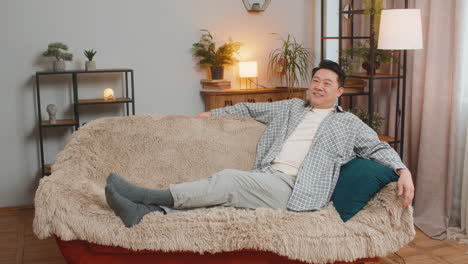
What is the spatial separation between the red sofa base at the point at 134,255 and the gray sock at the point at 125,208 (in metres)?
0.13

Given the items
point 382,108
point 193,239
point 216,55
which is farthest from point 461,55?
point 193,239

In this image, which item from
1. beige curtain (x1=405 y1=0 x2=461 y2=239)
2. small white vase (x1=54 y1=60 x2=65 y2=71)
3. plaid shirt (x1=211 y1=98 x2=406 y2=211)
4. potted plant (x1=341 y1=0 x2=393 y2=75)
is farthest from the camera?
small white vase (x1=54 y1=60 x2=65 y2=71)

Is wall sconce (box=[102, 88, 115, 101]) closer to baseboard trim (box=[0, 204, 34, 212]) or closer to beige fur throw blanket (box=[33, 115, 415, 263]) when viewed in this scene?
baseboard trim (box=[0, 204, 34, 212])

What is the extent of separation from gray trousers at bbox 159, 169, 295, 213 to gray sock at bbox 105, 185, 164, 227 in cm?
15

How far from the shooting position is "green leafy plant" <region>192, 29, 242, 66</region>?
13.7 ft

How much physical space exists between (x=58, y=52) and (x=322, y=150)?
218 cm

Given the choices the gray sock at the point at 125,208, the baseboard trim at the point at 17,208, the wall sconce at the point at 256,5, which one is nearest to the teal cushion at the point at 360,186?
the gray sock at the point at 125,208

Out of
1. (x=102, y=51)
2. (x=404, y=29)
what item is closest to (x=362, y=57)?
(x=404, y=29)

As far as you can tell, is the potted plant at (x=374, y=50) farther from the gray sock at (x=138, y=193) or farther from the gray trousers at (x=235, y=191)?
the gray sock at (x=138, y=193)

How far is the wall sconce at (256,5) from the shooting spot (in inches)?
172

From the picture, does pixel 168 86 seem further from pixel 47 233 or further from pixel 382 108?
pixel 47 233

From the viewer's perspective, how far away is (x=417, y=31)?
3168mm


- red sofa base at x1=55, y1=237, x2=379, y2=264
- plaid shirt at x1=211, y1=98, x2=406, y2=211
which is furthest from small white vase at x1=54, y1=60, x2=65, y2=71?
red sofa base at x1=55, y1=237, x2=379, y2=264

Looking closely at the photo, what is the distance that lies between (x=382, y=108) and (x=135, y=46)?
2026 mm
